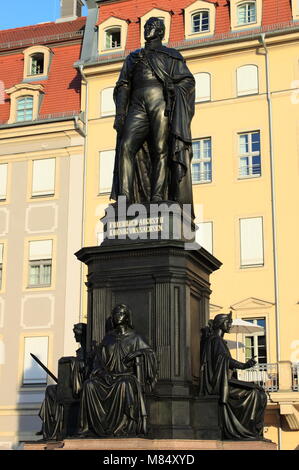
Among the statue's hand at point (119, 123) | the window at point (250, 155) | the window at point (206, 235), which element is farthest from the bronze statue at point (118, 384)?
A: the window at point (250, 155)

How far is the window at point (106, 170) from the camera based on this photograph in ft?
87.0

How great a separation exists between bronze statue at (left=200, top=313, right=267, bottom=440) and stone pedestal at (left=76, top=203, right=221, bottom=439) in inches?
5.7

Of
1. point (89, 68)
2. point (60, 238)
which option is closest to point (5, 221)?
point (60, 238)

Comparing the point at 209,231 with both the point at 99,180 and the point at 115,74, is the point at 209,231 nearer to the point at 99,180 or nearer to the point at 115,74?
the point at 99,180

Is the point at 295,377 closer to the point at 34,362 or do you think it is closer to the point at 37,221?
the point at 34,362

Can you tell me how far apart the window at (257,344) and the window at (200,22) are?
9626 mm

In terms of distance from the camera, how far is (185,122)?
9.69 metres

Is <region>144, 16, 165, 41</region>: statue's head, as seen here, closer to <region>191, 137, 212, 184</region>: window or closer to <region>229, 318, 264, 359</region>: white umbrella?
<region>229, 318, 264, 359</region>: white umbrella

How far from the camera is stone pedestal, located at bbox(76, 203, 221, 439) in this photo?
8211mm

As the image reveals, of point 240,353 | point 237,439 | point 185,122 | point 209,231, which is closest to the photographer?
point 237,439

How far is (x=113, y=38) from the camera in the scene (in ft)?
92.9

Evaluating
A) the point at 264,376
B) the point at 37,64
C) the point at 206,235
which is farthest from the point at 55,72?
the point at 264,376

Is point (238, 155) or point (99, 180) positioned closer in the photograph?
point (238, 155)

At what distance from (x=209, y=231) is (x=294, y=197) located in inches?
108
